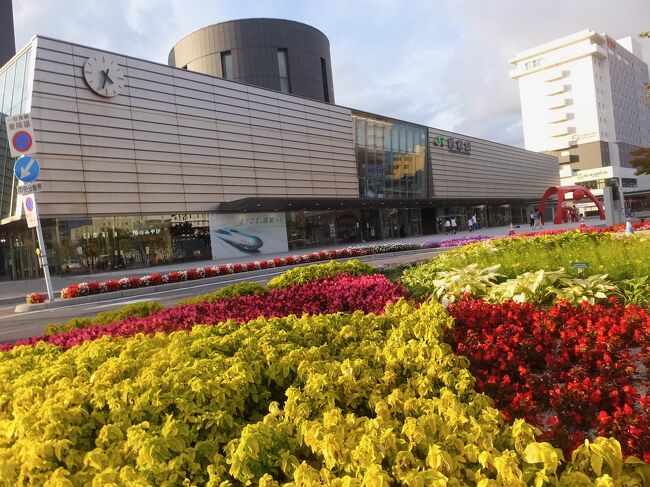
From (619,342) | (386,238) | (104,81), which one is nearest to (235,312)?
(619,342)

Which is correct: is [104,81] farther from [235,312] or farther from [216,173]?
[235,312]

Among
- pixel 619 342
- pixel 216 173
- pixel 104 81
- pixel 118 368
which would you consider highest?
pixel 104 81

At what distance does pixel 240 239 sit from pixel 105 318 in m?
29.8

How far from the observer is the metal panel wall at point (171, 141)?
26719 millimetres

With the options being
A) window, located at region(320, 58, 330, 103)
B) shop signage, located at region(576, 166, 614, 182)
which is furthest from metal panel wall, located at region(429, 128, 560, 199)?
window, located at region(320, 58, 330, 103)

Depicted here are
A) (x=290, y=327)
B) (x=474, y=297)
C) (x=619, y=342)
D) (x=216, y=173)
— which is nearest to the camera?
(x=619, y=342)

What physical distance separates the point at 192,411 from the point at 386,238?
4916 centimetres

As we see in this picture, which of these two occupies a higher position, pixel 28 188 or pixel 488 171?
pixel 488 171

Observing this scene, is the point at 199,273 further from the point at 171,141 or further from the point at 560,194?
the point at 560,194

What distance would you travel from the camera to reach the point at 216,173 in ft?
116

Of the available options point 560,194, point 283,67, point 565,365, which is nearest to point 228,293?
point 565,365

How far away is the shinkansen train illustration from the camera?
35656 millimetres

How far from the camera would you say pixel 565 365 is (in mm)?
3764

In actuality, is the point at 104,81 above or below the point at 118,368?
above
